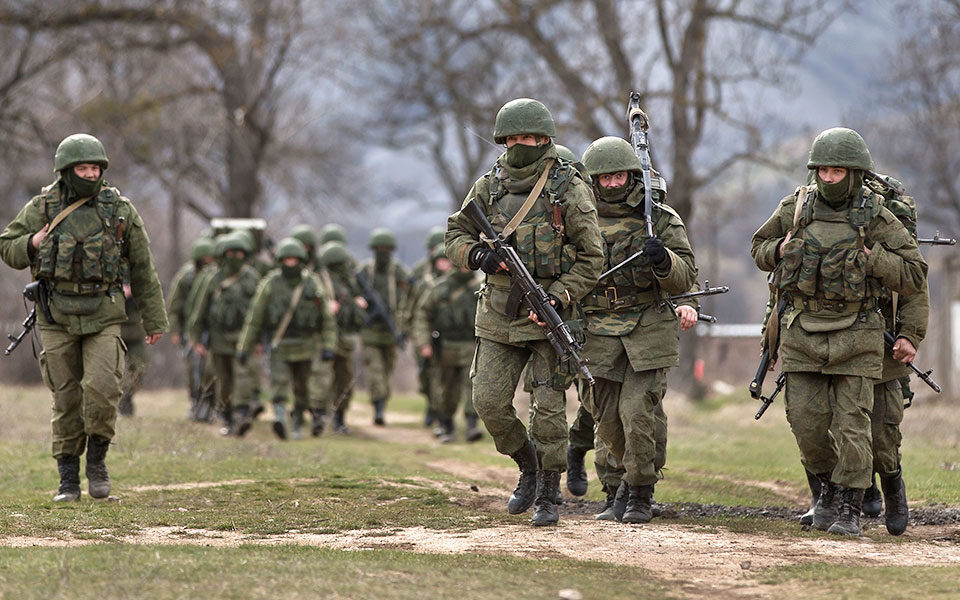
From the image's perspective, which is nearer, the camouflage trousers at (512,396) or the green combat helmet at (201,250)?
the camouflage trousers at (512,396)

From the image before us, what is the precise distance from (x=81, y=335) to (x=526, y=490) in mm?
3025

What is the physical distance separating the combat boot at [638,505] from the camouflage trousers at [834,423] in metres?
0.98

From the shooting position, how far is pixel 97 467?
946 centimetres

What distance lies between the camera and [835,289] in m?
8.28

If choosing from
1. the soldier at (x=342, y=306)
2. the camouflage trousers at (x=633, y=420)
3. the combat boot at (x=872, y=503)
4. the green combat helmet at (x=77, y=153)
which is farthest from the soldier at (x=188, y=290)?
the combat boot at (x=872, y=503)

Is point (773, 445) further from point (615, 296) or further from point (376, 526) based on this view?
Result: point (376, 526)

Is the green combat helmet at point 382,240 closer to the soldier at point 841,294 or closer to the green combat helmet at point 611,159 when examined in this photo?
the green combat helmet at point 611,159

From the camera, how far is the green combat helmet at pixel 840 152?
8281mm

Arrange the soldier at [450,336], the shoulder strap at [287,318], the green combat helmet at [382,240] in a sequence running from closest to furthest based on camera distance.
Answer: the shoulder strap at [287,318] → the soldier at [450,336] → the green combat helmet at [382,240]

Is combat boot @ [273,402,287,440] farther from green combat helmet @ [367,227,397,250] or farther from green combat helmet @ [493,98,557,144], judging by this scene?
green combat helmet @ [493,98,557,144]

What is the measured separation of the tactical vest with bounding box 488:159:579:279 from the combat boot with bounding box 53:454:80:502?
3.32m

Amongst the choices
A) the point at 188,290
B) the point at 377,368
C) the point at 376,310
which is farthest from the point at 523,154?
the point at 188,290

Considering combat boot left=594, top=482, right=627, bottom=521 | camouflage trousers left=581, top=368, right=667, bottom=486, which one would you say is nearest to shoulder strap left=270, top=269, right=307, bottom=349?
camouflage trousers left=581, top=368, right=667, bottom=486

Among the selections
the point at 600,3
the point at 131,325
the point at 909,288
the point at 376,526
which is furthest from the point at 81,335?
the point at 600,3
